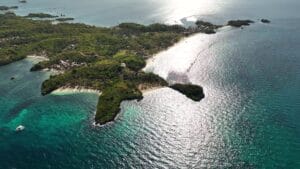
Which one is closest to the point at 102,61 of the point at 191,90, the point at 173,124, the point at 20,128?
the point at 191,90

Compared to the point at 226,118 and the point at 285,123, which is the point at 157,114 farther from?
the point at 285,123

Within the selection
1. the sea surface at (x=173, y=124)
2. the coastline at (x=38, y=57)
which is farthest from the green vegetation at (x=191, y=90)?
the coastline at (x=38, y=57)

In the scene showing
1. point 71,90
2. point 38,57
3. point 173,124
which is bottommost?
point 173,124

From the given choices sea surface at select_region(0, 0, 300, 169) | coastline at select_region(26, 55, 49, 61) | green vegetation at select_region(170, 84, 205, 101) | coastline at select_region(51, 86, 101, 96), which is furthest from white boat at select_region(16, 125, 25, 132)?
coastline at select_region(26, 55, 49, 61)

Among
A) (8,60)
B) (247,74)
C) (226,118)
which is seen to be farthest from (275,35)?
(8,60)

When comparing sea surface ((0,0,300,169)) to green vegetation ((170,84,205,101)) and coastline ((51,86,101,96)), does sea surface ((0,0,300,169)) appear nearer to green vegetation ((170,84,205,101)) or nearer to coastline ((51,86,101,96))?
green vegetation ((170,84,205,101))

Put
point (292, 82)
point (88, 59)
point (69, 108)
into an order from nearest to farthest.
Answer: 1. point (69, 108)
2. point (292, 82)
3. point (88, 59)

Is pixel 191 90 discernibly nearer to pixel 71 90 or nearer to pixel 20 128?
pixel 71 90

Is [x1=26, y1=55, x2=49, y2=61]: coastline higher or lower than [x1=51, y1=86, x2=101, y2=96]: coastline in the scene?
higher
